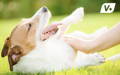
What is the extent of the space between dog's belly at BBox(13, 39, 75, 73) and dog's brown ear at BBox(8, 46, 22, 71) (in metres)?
0.03

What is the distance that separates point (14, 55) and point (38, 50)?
0.16 metres

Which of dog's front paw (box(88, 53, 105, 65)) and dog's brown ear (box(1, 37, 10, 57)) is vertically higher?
dog's brown ear (box(1, 37, 10, 57))

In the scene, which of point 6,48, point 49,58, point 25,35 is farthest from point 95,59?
point 6,48

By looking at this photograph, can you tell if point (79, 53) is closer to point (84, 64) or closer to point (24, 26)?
point (84, 64)

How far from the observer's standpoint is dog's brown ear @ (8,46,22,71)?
3.48 m

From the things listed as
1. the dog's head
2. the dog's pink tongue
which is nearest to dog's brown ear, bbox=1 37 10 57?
the dog's head

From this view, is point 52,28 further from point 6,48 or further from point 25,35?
point 6,48

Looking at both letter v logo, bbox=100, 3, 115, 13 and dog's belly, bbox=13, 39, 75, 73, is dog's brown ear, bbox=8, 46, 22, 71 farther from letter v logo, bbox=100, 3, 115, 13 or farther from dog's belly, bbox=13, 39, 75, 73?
letter v logo, bbox=100, 3, 115, 13

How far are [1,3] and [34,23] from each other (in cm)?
28

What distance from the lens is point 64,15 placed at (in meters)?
→ 3.53

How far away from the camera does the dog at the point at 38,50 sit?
137 inches

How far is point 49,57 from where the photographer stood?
349cm

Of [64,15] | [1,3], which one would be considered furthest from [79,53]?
[1,3]

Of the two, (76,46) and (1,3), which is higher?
(1,3)
